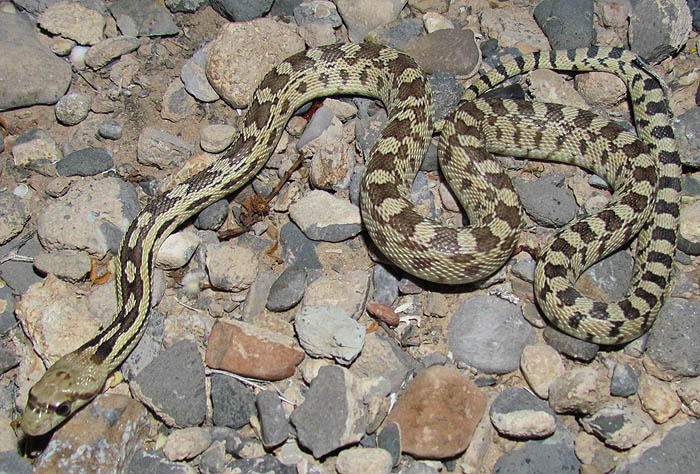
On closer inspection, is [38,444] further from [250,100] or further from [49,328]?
[250,100]

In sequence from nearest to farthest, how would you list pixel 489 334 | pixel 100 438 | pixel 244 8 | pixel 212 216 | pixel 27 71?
1. pixel 100 438
2. pixel 489 334
3. pixel 212 216
4. pixel 27 71
5. pixel 244 8

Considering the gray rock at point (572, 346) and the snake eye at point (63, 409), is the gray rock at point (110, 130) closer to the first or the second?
the snake eye at point (63, 409)

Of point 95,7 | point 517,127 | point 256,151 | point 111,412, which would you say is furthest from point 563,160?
point 95,7

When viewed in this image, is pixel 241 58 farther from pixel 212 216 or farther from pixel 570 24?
pixel 570 24

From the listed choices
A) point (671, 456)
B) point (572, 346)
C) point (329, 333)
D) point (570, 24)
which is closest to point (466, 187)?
point (572, 346)

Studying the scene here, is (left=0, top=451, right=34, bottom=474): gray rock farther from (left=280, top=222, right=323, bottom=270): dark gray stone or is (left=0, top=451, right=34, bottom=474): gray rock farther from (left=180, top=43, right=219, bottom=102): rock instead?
(left=180, top=43, right=219, bottom=102): rock

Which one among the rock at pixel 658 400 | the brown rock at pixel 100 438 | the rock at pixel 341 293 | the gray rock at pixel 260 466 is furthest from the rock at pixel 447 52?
the brown rock at pixel 100 438
